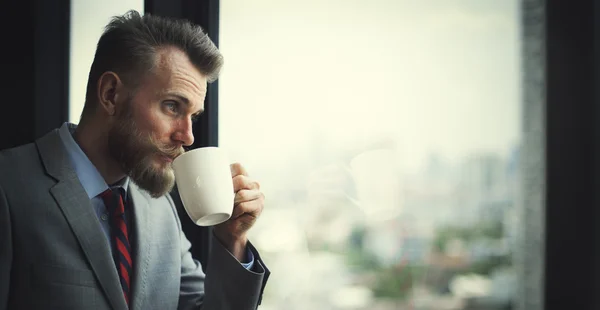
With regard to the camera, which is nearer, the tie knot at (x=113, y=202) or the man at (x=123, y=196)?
the man at (x=123, y=196)

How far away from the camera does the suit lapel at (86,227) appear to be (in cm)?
93

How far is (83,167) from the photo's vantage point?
1.02m

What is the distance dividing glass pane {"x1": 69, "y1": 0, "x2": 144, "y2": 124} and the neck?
53cm

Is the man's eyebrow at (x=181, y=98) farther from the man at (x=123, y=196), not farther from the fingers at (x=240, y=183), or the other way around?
the fingers at (x=240, y=183)

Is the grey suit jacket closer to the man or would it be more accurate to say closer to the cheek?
the man

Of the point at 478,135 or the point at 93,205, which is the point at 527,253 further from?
the point at 93,205

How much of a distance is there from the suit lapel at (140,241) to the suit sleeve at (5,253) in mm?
225

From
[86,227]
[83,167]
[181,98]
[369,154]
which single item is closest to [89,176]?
[83,167]

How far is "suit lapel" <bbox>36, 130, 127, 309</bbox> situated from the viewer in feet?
3.05

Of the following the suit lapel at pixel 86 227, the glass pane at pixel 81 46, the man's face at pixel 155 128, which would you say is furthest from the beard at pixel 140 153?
the glass pane at pixel 81 46

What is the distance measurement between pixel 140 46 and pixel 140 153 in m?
0.23

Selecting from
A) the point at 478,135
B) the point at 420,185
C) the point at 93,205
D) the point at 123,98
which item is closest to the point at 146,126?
the point at 123,98

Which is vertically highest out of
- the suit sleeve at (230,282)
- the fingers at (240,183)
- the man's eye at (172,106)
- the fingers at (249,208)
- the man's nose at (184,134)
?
the man's eye at (172,106)

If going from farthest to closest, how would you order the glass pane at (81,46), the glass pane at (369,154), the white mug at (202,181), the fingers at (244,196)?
1. the glass pane at (81,46)
2. the glass pane at (369,154)
3. the fingers at (244,196)
4. the white mug at (202,181)
